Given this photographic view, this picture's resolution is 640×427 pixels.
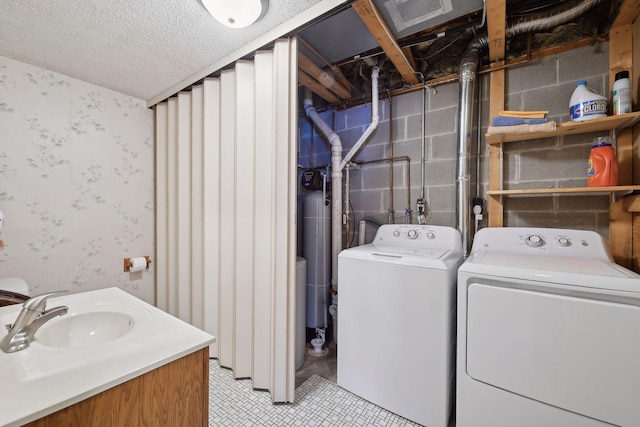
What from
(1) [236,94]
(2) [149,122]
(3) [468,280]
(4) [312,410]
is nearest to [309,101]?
(1) [236,94]

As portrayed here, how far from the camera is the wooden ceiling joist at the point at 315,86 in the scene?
1981 millimetres

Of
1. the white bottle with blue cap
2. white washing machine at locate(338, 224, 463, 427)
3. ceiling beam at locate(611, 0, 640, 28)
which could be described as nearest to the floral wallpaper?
white washing machine at locate(338, 224, 463, 427)

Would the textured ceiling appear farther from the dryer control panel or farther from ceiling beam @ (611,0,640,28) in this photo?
the dryer control panel

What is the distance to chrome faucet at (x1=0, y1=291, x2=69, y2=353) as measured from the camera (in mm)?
766

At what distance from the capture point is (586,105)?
1343 millimetres

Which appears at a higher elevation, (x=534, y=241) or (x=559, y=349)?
(x=534, y=241)

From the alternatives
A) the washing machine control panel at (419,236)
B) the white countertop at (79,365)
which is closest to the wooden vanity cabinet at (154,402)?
the white countertop at (79,365)

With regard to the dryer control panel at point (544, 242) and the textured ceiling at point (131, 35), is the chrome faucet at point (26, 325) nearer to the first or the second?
the textured ceiling at point (131, 35)

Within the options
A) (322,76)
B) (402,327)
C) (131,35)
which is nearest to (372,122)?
(322,76)

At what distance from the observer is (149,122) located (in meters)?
2.40

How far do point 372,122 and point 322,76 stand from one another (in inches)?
20.6

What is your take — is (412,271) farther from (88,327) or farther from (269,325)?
(88,327)

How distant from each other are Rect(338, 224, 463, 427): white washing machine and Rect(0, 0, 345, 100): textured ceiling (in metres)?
1.39

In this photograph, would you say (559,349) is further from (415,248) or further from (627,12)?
(627,12)
